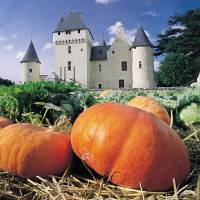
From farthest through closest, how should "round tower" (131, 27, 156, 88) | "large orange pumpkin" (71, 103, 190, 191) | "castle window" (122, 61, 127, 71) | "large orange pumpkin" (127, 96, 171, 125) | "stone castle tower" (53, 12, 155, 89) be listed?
"castle window" (122, 61, 127, 71), "stone castle tower" (53, 12, 155, 89), "round tower" (131, 27, 156, 88), "large orange pumpkin" (127, 96, 171, 125), "large orange pumpkin" (71, 103, 190, 191)

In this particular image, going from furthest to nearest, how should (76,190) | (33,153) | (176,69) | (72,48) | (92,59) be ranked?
1. (92,59)
2. (72,48)
3. (176,69)
4. (33,153)
5. (76,190)

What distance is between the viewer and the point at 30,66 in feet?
191

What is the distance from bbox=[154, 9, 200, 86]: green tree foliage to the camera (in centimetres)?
4328

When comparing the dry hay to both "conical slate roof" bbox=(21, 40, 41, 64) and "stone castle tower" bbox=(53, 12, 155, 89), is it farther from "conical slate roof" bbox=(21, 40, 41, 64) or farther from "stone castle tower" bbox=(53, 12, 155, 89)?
"conical slate roof" bbox=(21, 40, 41, 64)

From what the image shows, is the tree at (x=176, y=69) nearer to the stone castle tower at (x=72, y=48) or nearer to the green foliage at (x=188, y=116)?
the stone castle tower at (x=72, y=48)

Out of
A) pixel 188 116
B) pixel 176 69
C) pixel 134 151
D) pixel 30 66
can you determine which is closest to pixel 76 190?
pixel 134 151

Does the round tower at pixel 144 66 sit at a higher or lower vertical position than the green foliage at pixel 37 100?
higher

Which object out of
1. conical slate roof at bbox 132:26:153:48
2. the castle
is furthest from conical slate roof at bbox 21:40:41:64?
conical slate roof at bbox 132:26:153:48

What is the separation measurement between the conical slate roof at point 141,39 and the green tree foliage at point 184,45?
2.13 meters

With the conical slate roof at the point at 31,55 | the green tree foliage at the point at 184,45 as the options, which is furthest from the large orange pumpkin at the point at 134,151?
the conical slate roof at the point at 31,55

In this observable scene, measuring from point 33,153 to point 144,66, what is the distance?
5080 centimetres

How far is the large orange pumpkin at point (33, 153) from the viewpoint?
5.58 feet

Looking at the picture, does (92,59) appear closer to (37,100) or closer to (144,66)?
(144,66)

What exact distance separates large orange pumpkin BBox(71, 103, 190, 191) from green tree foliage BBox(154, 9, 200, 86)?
41490 mm
